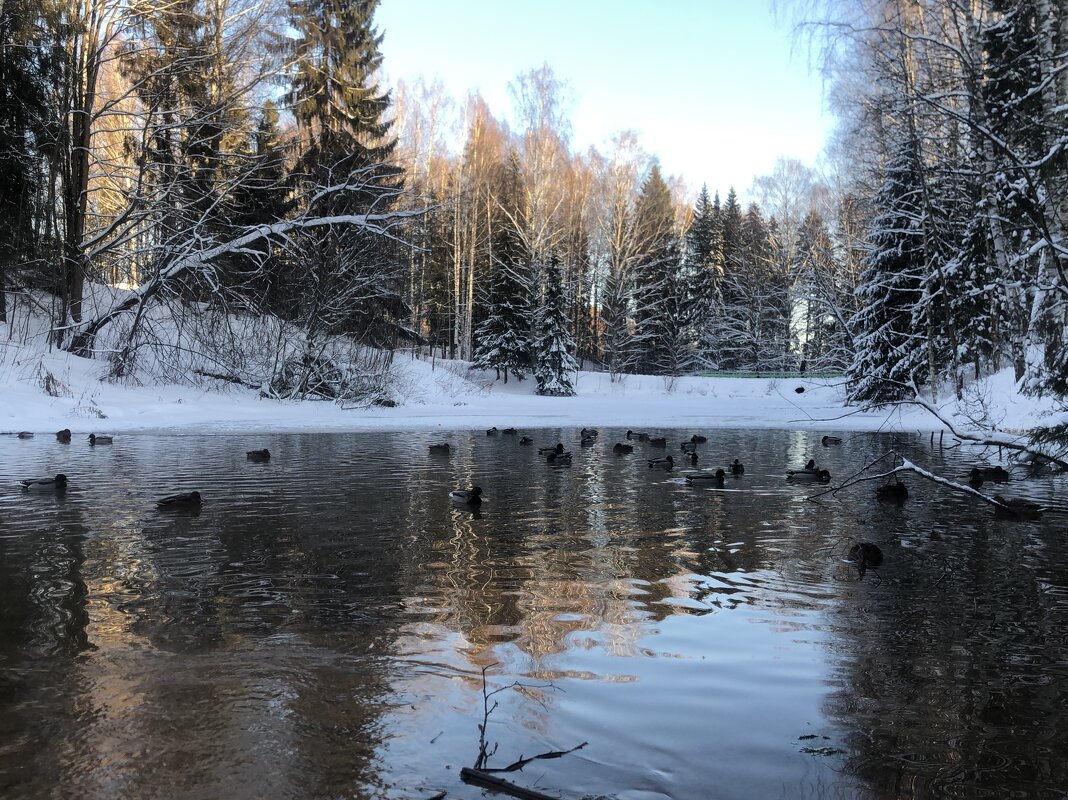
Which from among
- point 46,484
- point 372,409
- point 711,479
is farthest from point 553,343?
point 46,484

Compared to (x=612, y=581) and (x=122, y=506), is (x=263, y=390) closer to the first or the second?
(x=122, y=506)

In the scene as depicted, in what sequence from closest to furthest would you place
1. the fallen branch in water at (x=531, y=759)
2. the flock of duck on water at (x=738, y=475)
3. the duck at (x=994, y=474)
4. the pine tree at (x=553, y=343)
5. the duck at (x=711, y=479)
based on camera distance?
the fallen branch in water at (x=531, y=759) → the flock of duck on water at (x=738, y=475) → the duck at (x=711, y=479) → the duck at (x=994, y=474) → the pine tree at (x=553, y=343)

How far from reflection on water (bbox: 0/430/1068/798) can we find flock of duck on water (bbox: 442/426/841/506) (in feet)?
1.43

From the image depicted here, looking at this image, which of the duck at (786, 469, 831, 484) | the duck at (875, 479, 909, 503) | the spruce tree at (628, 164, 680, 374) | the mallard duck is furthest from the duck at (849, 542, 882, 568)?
the spruce tree at (628, 164, 680, 374)

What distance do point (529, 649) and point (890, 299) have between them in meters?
27.8

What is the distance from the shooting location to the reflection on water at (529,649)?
3047 mm

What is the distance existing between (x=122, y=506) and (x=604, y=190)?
43.0 m

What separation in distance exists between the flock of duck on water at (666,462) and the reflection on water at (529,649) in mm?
436

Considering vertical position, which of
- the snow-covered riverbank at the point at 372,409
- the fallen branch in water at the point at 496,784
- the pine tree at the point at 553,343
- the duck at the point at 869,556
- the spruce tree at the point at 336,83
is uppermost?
the spruce tree at the point at 336,83

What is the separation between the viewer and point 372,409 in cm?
2591

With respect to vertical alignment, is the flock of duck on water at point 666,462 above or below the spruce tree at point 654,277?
below

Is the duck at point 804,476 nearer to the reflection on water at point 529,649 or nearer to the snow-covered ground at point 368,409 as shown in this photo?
the snow-covered ground at point 368,409

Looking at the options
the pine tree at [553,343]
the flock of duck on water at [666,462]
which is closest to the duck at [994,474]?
the flock of duck on water at [666,462]

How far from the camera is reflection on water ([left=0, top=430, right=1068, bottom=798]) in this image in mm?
3047
